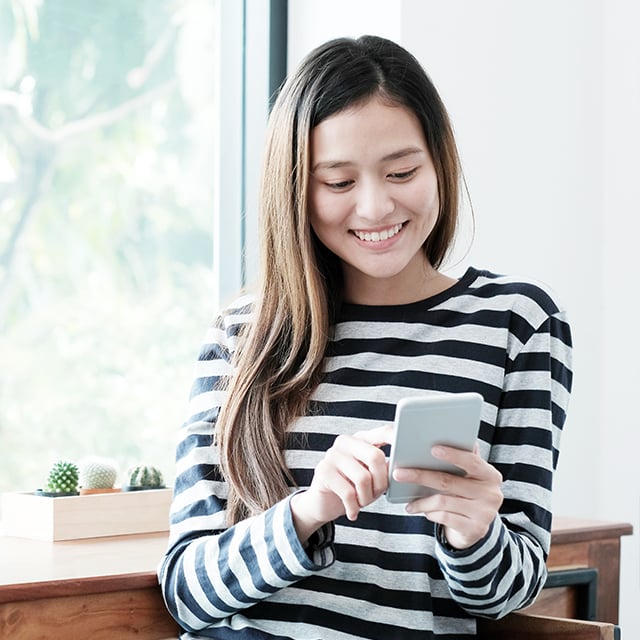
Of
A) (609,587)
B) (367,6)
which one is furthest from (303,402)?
(367,6)

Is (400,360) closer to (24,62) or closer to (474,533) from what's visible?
(474,533)

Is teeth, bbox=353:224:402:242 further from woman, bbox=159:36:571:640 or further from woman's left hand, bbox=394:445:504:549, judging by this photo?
woman's left hand, bbox=394:445:504:549

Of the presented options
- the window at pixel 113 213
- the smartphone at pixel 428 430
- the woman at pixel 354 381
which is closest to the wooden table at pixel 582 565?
the woman at pixel 354 381

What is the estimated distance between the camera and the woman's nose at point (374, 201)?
1.21 m

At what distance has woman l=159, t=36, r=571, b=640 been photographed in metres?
1.18

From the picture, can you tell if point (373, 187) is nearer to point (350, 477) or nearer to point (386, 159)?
point (386, 159)

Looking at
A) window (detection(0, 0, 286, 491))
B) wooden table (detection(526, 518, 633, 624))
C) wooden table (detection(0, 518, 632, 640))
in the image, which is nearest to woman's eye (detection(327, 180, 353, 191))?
wooden table (detection(0, 518, 632, 640))

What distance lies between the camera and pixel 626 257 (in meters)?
2.09

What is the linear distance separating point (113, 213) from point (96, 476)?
0.51 metres

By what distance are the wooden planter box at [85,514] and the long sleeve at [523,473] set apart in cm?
51

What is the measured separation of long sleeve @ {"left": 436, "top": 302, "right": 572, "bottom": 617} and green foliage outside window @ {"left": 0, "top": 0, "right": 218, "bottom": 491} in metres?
0.84

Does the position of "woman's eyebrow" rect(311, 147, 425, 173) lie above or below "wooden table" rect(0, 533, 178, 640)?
above

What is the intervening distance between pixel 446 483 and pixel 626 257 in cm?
120

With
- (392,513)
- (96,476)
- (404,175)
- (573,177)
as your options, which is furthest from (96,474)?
(573,177)
